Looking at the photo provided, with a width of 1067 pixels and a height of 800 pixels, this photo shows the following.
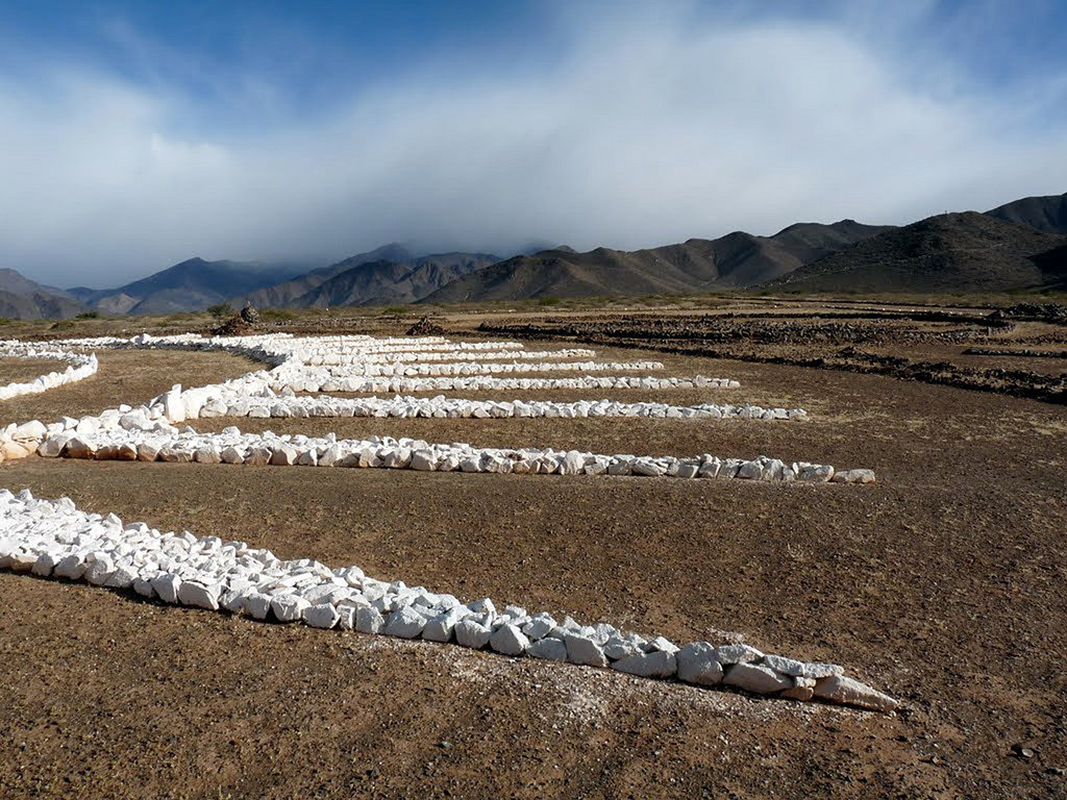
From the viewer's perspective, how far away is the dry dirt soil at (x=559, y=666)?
372cm

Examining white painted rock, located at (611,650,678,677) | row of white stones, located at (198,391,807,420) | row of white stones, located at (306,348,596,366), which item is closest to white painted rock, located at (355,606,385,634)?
white painted rock, located at (611,650,678,677)

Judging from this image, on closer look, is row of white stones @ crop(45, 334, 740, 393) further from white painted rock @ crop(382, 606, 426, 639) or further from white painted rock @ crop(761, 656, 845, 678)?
white painted rock @ crop(761, 656, 845, 678)

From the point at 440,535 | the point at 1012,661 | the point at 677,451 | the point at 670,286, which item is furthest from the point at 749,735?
the point at 670,286

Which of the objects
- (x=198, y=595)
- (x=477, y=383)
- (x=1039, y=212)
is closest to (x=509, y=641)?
(x=198, y=595)

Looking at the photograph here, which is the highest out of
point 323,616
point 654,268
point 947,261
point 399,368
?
point 654,268

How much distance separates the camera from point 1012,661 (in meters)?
4.89

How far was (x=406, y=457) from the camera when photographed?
378 inches

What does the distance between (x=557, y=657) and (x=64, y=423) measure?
917 centimetres

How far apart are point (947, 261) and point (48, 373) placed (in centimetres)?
9780

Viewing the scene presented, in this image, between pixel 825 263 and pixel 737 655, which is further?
pixel 825 263

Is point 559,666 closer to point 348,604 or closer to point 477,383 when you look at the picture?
point 348,604

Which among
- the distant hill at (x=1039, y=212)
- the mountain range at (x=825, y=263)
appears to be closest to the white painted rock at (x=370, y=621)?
the mountain range at (x=825, y=263)

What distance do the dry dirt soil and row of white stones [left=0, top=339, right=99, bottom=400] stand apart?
7.57 metres

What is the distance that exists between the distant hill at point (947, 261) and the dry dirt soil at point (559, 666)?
8293cm
